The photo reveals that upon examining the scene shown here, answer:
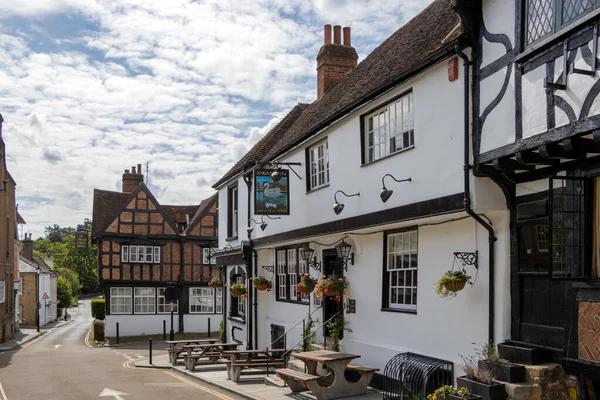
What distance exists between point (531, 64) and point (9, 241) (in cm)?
3410

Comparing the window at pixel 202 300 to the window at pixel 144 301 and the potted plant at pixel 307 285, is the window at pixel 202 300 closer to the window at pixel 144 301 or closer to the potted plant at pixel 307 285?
the window at pixel 144 301

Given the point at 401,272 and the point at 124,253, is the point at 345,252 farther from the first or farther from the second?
the point at 124,253

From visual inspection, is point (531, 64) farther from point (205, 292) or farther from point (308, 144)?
point (205, 292)

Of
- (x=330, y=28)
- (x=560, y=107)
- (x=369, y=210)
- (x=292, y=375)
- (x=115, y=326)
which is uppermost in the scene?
(x=330, y=28)

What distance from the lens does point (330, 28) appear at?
20.0m

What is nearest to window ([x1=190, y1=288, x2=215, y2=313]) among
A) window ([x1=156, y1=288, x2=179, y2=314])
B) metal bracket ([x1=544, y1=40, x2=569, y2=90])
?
window ([x1=156, y1=288, x2=179, y2=314])

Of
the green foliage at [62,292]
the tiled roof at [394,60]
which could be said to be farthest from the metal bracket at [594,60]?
the green foliage at [62,292]

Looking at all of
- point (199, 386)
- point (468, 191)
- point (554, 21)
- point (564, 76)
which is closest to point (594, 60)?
point (564, 76)

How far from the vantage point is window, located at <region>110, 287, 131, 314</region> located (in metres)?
35.6

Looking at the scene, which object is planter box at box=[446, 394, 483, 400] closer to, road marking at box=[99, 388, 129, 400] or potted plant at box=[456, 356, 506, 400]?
potted plant at box=[456, 356, 506, 400]

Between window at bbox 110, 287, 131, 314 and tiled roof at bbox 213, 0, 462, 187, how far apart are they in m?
20.7

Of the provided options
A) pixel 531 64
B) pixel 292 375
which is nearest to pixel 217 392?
pixel 292 375

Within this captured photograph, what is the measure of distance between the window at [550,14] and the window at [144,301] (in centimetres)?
3162

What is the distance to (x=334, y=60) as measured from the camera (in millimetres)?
19625
